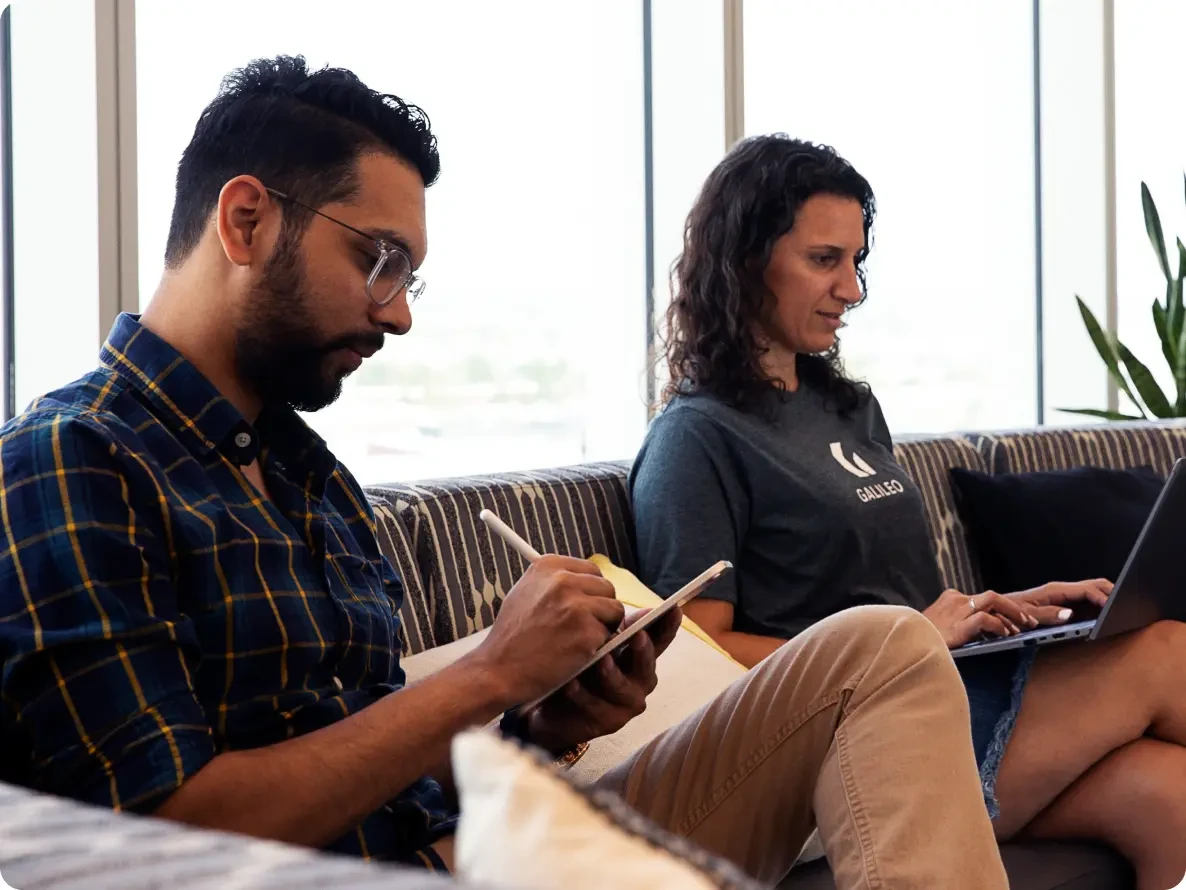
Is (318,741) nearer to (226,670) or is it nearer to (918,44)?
(226,670)

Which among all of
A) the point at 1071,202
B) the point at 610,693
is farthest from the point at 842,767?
the point at 1071,202

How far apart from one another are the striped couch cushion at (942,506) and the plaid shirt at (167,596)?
155cm

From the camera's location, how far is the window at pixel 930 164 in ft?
12.4

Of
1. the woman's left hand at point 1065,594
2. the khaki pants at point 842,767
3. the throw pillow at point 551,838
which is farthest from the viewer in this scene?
the woman's left hand at point 1065,594

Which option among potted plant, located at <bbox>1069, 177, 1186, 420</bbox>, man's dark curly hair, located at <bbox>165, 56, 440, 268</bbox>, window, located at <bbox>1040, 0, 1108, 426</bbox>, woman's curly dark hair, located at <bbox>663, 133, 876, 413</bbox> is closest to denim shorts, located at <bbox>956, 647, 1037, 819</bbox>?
woman's curly dark hair, located at <bbox>663, 133, 876, 413</bbox>

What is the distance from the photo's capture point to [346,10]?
9.20ft

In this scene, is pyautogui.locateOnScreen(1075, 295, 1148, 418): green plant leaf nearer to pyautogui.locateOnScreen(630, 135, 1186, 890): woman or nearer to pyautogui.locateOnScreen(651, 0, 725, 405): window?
pyautogui.locateOnScreen(651, 0, 725, 405): window

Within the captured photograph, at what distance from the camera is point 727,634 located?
1.93m

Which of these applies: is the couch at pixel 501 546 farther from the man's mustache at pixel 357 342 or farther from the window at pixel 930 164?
the window at pixel 930 164

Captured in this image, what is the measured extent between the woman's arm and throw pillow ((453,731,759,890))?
1.39 m

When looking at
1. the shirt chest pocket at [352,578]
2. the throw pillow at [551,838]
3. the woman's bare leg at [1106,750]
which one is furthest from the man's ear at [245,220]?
the woman's bare leg at [1106,750]

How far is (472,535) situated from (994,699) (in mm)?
739

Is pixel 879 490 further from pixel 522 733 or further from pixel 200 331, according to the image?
pixel 200 331

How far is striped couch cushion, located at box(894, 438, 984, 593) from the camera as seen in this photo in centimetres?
268
